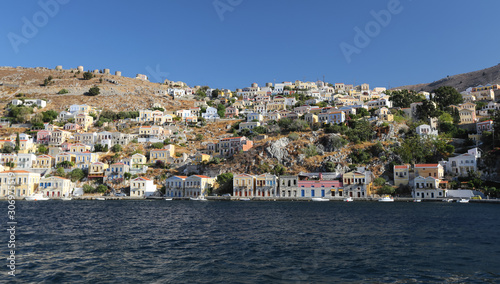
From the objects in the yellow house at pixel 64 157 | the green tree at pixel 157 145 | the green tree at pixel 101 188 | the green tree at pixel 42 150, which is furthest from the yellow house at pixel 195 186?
the green tree at pixel 42 150

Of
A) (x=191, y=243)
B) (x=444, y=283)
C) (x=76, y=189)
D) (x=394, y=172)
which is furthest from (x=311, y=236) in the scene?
(x=76, y=189)

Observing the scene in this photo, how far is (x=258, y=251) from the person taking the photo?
21125 mm

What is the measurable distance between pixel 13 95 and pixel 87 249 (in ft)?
451

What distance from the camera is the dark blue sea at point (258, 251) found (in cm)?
1608

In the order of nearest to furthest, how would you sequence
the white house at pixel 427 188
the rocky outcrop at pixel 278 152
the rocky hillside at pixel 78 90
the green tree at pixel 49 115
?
the white house at pixel 427 188
the rocky outcrop at pixel 278 152
the green tree at pixel 49 115
the rocky hillside at pixel 78 90

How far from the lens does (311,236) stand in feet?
86.0

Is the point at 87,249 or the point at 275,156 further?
the point at 275,156

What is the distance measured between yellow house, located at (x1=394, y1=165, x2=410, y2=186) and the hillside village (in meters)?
0.16

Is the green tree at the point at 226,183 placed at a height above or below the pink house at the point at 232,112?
below

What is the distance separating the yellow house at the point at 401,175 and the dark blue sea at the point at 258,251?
30.3 meters

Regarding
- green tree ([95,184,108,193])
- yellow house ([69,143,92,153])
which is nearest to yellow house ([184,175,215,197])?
green tree ([95,184,108,193])

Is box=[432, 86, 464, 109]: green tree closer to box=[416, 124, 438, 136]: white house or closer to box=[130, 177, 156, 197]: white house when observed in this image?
box=[416, 124, 438, 136]: white house

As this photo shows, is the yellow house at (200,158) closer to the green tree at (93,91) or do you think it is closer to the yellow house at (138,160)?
the yellow house at (138,160)

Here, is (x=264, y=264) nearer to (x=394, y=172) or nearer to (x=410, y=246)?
(x=410, y=246)
